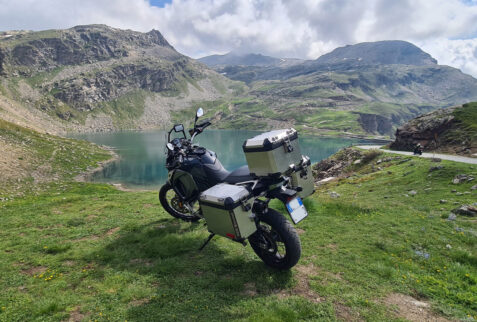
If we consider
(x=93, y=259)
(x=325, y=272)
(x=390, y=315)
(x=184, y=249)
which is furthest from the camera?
(x=184, y=249)

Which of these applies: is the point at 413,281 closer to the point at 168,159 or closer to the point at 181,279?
the point at 181,279

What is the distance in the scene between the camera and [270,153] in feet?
19.9

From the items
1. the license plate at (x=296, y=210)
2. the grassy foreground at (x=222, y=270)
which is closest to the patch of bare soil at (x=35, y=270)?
the grassy foreground at (x=222, y=270)

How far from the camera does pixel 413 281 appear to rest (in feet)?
20.2

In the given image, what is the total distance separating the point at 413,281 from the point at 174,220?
819cm

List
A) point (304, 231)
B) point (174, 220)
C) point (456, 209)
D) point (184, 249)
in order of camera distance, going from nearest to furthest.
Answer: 1. point (184, 249)
2. point (304, 231)
3. point (174, 220)
4. point (456, 209)

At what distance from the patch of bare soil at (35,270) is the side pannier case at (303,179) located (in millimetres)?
6929

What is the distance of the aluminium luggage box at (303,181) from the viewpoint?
276 inches

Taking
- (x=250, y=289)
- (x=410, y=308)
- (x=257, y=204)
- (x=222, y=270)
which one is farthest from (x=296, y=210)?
(x=410, y=308)

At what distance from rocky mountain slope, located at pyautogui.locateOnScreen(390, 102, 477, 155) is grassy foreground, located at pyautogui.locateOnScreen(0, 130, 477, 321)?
1175 inches

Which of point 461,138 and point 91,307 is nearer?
point 91,307

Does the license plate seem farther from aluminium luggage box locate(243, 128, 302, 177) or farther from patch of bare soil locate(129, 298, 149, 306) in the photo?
patch of bare soil locate(129, 298, 149, 306)

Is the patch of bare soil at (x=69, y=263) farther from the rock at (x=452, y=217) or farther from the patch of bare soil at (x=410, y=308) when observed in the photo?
the rock at (x=452, y=217)

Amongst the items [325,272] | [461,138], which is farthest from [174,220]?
[461,138]
